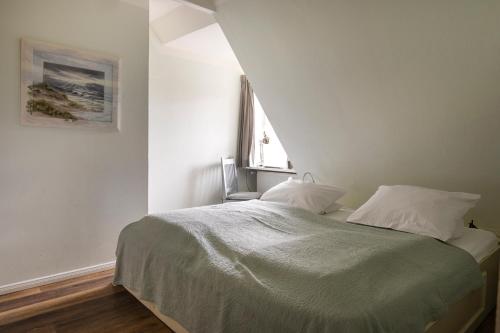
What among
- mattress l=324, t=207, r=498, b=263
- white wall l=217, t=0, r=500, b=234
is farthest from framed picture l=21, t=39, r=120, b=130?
mattress l=324, t=207, r=498, b=263

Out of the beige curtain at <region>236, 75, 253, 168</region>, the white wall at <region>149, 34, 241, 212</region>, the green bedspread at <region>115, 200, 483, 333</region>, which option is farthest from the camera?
the beige curtain at <region>236, 75, 253, 168</region>

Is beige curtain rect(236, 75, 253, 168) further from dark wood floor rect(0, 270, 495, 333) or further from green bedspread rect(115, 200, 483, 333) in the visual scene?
dark wood floor rect(0, 270, 495, 333)

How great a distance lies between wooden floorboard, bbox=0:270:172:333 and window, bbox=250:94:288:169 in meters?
2.82

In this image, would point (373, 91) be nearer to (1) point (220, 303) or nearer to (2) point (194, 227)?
(2) point (194, 227)

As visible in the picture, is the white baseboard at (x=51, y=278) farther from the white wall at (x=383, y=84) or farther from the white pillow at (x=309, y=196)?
the white wall at (x=383, y=84)

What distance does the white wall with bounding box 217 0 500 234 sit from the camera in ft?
6.56

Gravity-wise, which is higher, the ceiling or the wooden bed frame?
the ceiling

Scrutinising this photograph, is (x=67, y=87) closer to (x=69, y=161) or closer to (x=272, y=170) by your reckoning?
(x=69, y=161)

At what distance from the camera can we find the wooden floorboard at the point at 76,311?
6.57 feet

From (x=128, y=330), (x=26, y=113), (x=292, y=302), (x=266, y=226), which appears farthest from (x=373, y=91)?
(x=26, y=113)

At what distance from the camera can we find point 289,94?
312cm

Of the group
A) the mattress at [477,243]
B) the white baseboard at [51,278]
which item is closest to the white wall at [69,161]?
the white baseboard at [51,278]

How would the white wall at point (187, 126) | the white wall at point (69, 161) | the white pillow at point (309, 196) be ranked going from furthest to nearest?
the white wall at point (187, 126) < the white pillow at point (309, 196) < the white wall at point (69, 161)

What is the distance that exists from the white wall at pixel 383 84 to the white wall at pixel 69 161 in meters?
0.95
